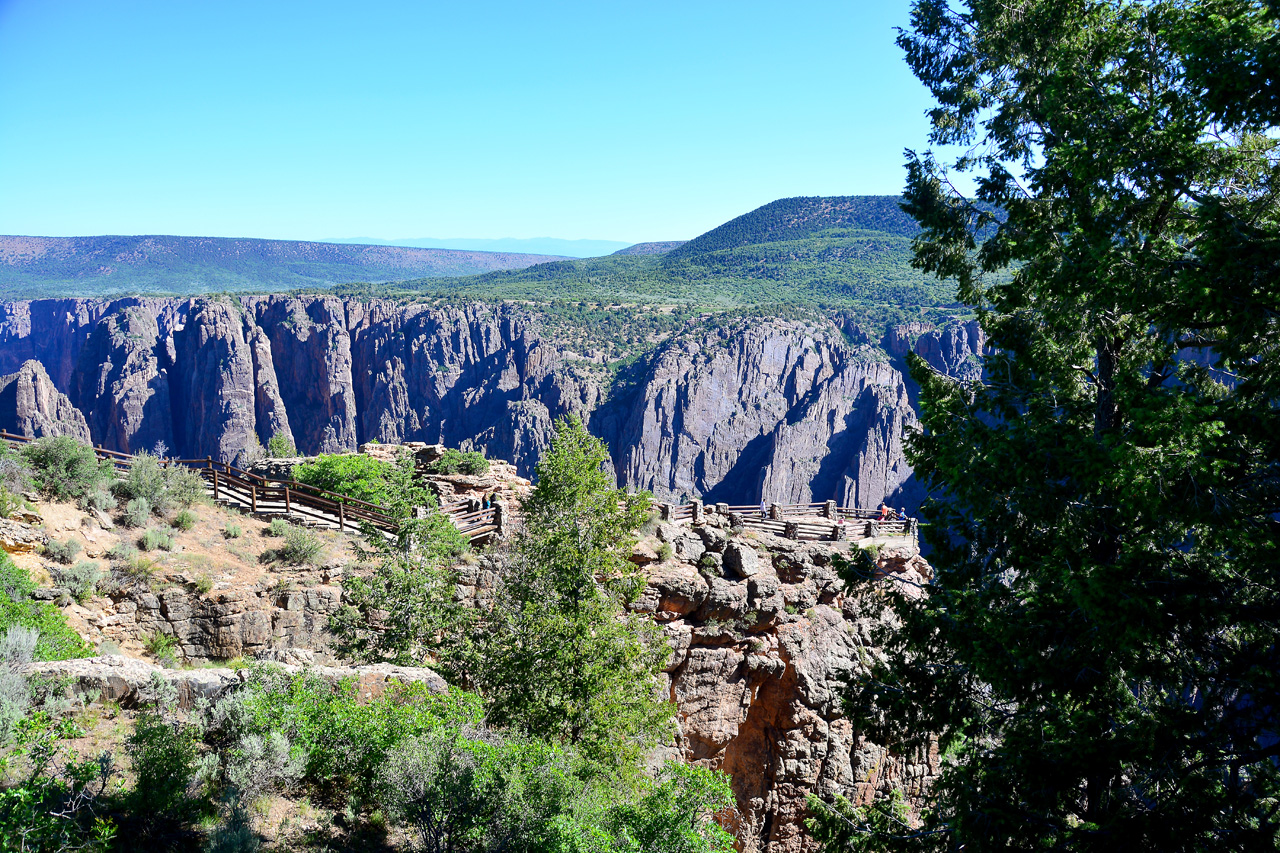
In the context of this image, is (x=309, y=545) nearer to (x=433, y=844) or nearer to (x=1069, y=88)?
(x=433, y=844)

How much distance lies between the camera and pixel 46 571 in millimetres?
12680

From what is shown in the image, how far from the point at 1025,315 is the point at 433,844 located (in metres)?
7.70

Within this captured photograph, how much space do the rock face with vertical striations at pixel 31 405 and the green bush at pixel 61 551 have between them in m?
76.6

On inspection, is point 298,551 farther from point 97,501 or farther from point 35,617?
point 35,617

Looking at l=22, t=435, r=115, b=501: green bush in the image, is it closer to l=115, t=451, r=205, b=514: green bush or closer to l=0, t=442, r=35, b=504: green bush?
l=0, t=442, r=35, b=504: green bush

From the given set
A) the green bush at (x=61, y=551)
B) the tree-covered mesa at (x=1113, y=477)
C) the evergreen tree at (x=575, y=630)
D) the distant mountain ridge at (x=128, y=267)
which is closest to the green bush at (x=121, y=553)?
the green bush at (x=61, y=551)

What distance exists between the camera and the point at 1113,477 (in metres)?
5.12

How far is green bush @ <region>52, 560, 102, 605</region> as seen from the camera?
41.3ft

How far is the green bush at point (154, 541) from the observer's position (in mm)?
14875

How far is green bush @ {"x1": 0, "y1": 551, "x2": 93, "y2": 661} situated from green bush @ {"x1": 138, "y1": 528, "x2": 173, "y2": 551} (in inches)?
134

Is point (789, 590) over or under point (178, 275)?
under

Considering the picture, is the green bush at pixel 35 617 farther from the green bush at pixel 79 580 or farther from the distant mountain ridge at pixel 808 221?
the distant mountain ridge at pixel 808 221

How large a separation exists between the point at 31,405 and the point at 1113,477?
9987 centimetres

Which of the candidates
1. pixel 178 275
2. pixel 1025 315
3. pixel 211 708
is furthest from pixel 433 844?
pixel 178 275
